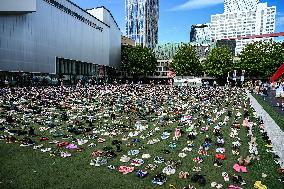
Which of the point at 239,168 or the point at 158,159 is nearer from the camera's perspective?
the point at 239,168

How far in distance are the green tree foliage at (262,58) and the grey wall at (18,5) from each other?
2648 inches

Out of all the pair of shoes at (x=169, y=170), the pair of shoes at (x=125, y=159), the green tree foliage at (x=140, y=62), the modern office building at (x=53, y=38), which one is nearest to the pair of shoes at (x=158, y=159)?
the pair of shoes at (x=169, y=170)

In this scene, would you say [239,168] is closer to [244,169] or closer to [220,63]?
[244,169]

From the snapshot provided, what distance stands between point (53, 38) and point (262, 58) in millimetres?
62999

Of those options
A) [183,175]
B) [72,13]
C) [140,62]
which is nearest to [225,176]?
[183,175]

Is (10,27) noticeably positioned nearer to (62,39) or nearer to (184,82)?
(62,39)

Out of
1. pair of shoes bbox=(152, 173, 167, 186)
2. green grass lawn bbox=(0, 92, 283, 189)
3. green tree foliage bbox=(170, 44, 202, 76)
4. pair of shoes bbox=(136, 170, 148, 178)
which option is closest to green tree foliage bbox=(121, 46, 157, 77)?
green tree foliage bbox=(170, 44, 202, 76)

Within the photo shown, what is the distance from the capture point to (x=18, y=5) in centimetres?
4444

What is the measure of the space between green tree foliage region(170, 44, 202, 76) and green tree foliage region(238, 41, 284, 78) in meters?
15.1

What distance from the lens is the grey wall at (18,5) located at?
42297mm

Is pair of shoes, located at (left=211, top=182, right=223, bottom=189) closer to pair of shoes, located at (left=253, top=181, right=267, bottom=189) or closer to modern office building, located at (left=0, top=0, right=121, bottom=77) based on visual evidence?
pair of shoes, located at (left=253, top=181, right=267, bottom=189)

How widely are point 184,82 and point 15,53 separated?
36.6m

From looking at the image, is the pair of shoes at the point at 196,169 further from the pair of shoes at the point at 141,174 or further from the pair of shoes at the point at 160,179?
the pair of shoes at the point at 141,174

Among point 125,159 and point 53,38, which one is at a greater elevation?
point 53,38
